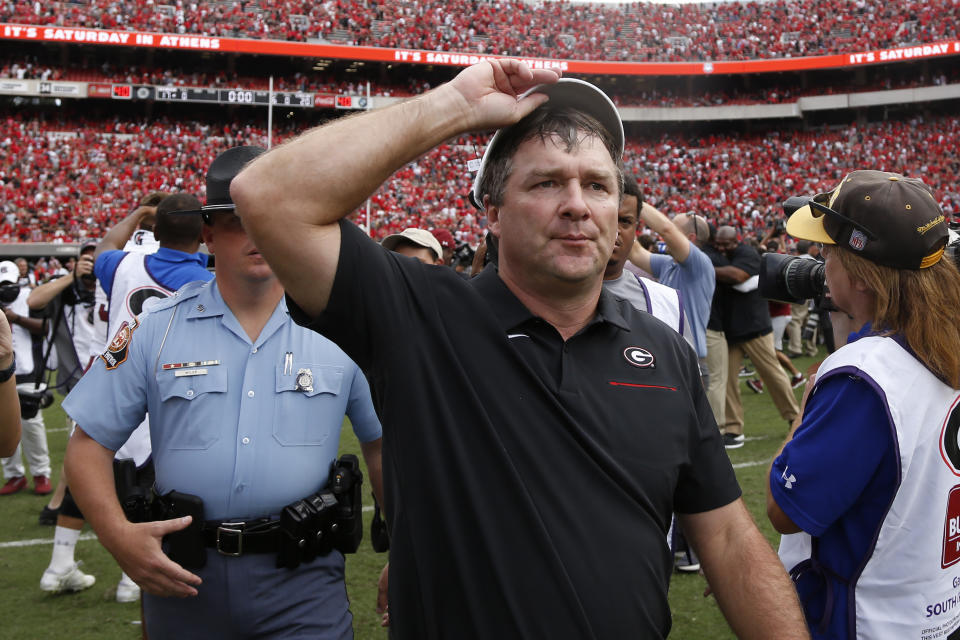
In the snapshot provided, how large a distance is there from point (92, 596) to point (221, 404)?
3164 mm

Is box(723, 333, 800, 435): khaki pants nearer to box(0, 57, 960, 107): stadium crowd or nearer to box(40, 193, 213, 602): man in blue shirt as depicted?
box(40, 193, 213, 602): man in blue shirt

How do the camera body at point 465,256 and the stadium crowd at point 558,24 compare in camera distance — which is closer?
the camera body at point 465,256

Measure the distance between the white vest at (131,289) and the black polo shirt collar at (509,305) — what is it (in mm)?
2624

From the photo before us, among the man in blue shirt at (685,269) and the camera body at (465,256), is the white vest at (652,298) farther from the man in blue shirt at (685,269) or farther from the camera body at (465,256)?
the camera body at (465,256)

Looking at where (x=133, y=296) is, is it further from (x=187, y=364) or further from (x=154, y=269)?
(x=187, y=364)

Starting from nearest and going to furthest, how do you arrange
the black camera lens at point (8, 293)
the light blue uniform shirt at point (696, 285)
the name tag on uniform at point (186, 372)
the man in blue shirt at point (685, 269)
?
the name tag on uniform at point (186, 372) < the man in blue shirt at point (685, 269) < the light blue uniform shirt at point (696, 285) < the black camera lens at point (8, 293)

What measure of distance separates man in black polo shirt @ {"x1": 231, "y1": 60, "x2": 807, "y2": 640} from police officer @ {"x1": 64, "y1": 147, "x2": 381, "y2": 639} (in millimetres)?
Result: 905

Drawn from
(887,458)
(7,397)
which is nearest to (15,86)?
(7,397)

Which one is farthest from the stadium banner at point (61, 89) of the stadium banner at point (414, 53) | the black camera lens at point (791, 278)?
the black camera lens at point (791, 278)

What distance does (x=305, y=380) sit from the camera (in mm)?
2564

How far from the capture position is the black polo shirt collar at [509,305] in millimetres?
1702

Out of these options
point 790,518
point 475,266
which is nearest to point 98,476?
point 790,518

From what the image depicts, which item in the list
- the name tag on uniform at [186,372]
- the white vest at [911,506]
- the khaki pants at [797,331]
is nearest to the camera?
the white vest at [911,506]

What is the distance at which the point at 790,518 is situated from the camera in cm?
204
